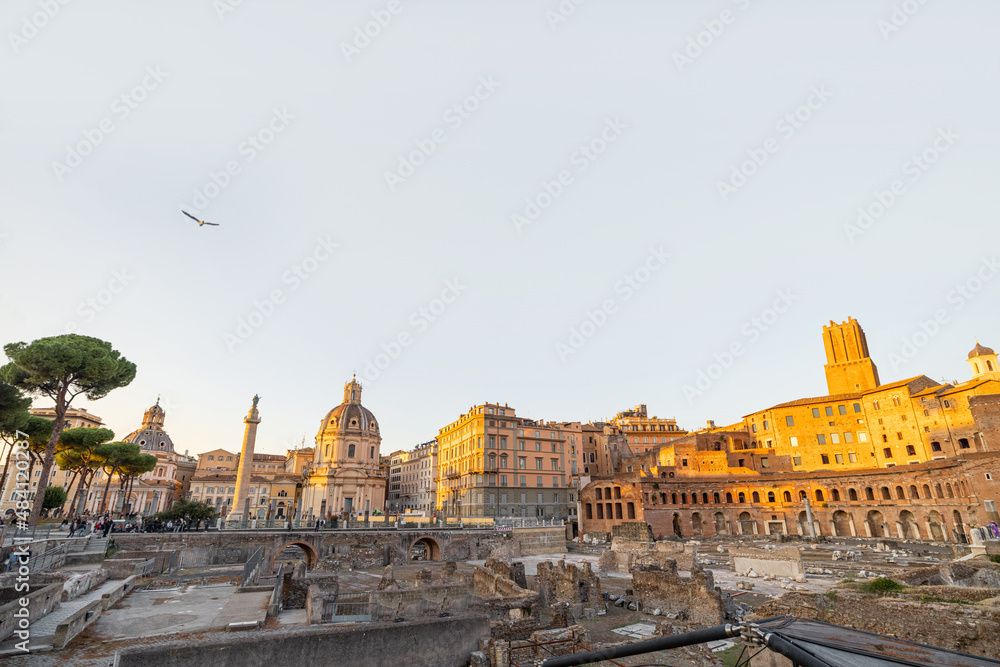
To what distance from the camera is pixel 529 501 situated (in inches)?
2486

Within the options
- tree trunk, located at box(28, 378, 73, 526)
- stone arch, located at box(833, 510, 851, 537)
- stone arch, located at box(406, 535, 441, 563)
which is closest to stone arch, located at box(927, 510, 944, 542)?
stone arch, located at box(833, 510, 851, 537)

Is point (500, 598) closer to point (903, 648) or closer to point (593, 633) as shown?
point (593, 633)

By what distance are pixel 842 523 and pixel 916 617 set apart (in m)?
51.4

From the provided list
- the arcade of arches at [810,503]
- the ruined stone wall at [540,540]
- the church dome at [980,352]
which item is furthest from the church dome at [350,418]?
the church dome at [980,352]

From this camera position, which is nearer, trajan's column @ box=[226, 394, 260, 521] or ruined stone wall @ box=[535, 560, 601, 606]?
ruined stone wall @ box=[535, 560, 601, 606]

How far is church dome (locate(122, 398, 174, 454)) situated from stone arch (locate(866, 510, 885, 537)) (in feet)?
357

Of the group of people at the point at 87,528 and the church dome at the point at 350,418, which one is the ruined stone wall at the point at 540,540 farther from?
the church dome at the point at 350,418

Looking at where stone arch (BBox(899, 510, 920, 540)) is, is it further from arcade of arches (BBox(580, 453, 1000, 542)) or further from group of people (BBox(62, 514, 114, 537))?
group of people (BBox(62, 514, 114, 537))

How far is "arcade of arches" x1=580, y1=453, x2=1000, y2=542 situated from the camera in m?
46.9

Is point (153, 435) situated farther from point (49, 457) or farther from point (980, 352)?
point (980, 352)

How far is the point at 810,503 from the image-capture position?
2206 inches

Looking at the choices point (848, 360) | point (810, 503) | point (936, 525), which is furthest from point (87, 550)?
point (848, 360)

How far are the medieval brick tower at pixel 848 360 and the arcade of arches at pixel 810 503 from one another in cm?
2059

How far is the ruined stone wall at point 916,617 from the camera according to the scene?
38.7ft
